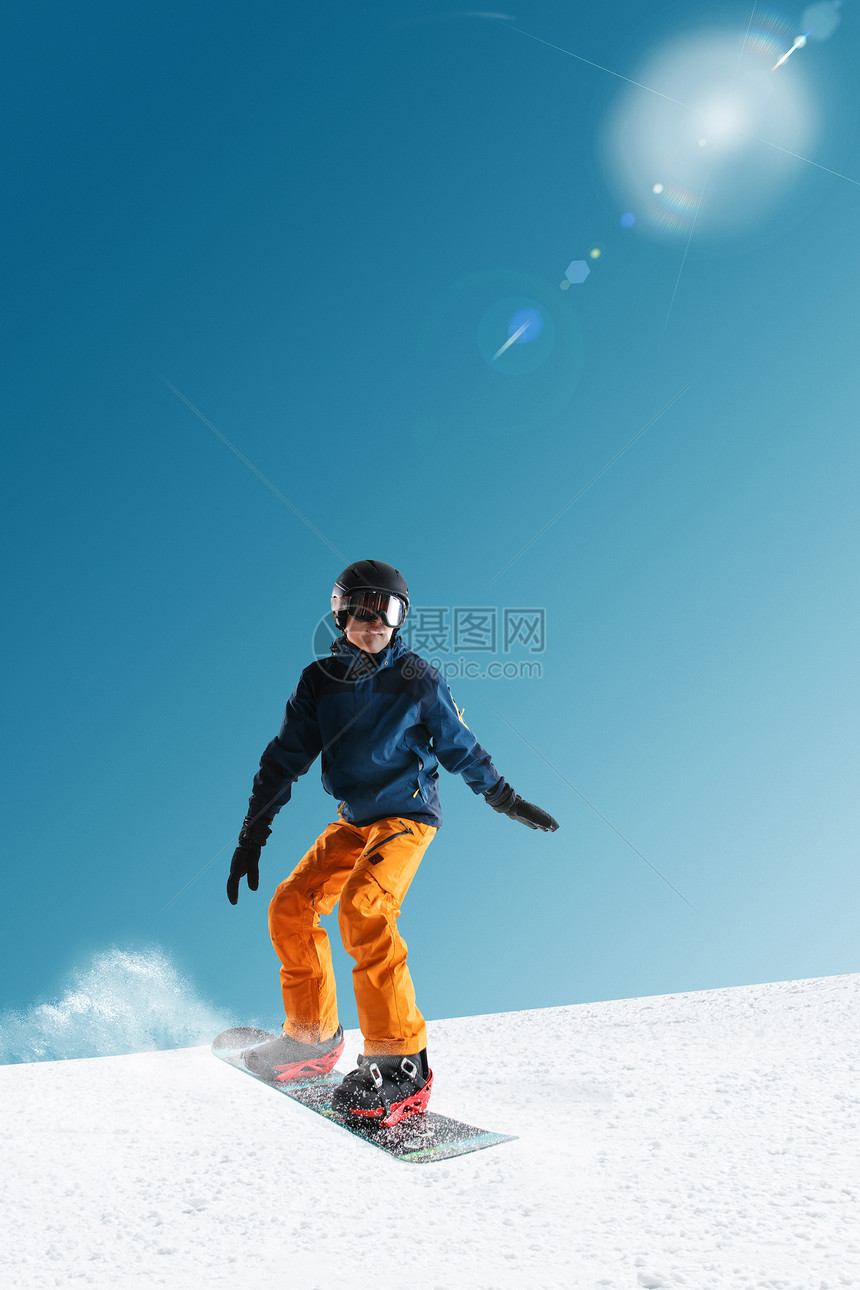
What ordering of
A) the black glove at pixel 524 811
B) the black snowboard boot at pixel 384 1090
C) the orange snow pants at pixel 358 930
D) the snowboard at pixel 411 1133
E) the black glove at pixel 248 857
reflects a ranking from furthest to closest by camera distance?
the black glove at pixel 248 857 → the black glove at pixel 524 811 → the orange snow pants at pixel 358 930 → the black snowboard boot at pixel 384 1090 → the snowboard at pixel 411 1133

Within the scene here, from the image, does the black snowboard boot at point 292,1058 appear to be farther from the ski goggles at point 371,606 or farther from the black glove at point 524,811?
the ski goggles at point 371,606

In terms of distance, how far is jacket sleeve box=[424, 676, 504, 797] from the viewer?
3.81m

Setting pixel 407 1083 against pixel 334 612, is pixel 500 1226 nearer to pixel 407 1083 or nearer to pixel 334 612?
pixel 407 1083

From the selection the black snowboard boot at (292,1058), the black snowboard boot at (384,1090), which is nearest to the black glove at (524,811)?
the black snowboard boot at (384,1090)

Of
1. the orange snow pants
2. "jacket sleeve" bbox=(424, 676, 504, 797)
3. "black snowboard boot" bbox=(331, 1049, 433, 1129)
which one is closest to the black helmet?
"jacket sleeve" bbox=(424, 676, 504, 797)

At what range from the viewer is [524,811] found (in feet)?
12.9

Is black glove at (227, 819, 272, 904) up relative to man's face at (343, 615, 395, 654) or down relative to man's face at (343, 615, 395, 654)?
down

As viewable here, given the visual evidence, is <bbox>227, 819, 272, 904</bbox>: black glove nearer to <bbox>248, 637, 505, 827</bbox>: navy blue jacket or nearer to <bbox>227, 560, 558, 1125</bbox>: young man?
<bbox>227, 560, 558, 1125</bbox>: young man

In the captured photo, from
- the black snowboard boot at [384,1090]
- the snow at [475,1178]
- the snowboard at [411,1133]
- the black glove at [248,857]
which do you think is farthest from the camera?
the black glove at [248,857]

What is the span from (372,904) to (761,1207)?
1.66m

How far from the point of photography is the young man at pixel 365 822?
3.42 m

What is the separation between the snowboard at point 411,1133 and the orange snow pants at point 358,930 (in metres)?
0.26

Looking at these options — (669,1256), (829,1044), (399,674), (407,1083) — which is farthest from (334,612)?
(829,1044)

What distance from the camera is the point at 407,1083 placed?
133 inches
